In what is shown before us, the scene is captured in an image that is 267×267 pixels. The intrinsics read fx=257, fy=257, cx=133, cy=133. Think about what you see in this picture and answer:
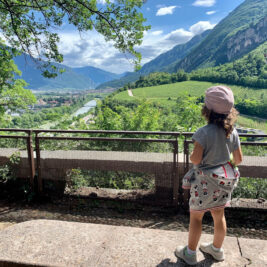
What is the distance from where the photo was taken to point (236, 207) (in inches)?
155

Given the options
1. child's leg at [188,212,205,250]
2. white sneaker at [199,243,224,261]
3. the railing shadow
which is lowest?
the railing shadow

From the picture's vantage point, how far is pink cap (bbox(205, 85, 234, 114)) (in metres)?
2.04

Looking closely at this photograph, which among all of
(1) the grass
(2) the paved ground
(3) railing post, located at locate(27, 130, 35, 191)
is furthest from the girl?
(1) the grass

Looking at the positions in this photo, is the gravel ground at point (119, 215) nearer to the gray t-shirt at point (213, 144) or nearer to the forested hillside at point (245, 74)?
the gray t-shirt at point (213, 144)

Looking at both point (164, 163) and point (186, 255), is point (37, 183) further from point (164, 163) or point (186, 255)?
point (186, 255)

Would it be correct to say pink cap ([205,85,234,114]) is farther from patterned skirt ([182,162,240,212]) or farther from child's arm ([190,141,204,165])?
patterned skirt ([182,162,240,212])

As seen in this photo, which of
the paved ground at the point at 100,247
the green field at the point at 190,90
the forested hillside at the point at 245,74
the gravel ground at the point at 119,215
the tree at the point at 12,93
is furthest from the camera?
the forested hillside at the point at 245,74

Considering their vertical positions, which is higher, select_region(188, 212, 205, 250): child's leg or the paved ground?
select_region(188, 212, 205, 250): child's leg

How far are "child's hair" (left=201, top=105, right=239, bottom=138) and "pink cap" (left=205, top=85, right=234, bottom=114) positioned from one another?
4cm

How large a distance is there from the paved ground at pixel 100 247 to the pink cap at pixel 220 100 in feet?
4.67

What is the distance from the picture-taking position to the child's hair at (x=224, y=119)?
6.89 ft

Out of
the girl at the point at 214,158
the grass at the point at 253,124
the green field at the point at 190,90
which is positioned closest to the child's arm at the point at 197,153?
the girl at the point at 214,158

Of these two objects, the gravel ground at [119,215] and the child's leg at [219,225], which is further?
the gravel ground at [119,215]

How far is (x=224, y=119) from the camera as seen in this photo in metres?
2.10
